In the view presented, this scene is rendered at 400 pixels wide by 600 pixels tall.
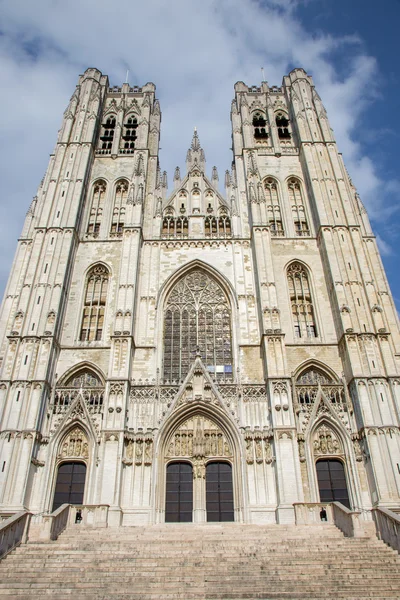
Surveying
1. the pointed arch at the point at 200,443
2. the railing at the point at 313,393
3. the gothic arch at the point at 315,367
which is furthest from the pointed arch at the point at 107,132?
the railing at the point at 313,393

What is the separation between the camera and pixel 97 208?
89.8 feet

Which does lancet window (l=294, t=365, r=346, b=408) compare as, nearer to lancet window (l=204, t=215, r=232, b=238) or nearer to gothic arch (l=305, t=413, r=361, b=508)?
gothic arch (l=305, t=413, r=361, b=508)

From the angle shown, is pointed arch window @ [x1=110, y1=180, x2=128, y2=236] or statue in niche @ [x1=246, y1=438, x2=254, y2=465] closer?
statue in niche @ [x1=246, y1=438, x2=254, y2=465]

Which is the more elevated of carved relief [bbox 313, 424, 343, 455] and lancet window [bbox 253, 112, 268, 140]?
lancet window [bbox 253, 112, 268, 140]

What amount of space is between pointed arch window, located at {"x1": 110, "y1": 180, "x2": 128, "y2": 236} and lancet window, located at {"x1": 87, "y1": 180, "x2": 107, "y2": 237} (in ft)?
2.46

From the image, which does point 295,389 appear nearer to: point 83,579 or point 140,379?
point 140,379

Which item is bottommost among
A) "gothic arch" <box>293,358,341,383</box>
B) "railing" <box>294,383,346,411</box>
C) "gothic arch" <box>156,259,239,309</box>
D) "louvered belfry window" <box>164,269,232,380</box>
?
"railing" <box>294,383,346,411</box>

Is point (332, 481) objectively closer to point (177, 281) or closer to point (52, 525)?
point (52, 525)

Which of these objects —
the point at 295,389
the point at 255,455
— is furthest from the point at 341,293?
the point at 255,455

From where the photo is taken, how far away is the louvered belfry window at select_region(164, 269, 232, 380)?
2138 centimetres

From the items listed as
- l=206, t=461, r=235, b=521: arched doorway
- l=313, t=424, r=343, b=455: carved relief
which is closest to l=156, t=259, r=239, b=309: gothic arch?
l=313, t=424, r=343, b=455: carved relief

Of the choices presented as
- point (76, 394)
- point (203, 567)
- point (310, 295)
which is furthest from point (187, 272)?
point (203, 567)

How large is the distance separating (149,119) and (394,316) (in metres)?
20.6

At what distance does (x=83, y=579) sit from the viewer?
10.5 m
